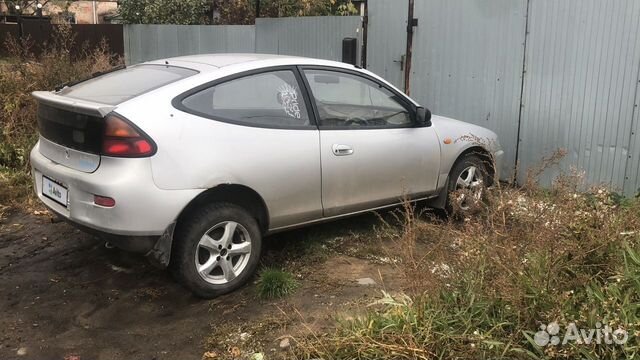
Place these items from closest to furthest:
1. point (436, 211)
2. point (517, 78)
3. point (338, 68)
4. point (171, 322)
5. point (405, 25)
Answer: point (171, 322) → point (338, 68) → point (436, 211) → point (517, 78) → point (405, 25)

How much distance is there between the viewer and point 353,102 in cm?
497

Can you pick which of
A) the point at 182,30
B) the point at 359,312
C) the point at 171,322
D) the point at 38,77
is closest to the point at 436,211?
the point at 359,312

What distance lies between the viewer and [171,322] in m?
3.88

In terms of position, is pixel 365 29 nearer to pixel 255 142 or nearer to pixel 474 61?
pixel 474 61

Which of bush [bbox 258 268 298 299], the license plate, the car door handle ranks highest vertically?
the car door handle

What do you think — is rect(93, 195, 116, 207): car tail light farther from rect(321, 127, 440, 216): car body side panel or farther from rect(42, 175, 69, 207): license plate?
rect(321, 127, 440, 216): car body side panel

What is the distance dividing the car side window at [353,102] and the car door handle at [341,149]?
0.18 metres

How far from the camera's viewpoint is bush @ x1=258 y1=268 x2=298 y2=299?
413 centimetres

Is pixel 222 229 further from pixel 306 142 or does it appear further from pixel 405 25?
pixel 405 25

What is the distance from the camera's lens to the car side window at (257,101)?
4.05m

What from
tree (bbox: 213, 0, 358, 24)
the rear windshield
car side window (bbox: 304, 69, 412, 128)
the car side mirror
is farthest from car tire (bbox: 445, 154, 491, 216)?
tree (bbox: 213, 0, 358, 24)

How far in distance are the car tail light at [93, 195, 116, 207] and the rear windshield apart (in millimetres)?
621

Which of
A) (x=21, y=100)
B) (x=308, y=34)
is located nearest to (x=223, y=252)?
(x=21, y=100)

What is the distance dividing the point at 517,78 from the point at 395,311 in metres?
4.27
